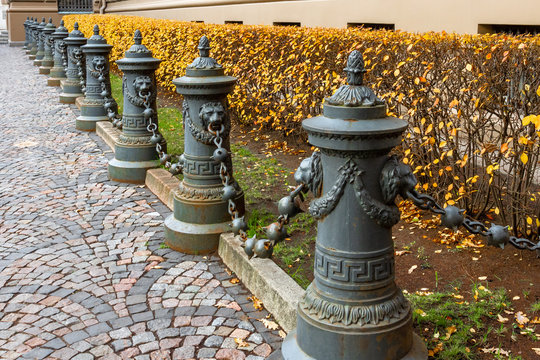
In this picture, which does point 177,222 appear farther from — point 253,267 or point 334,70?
point 334,70

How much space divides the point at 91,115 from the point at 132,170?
374 centimetres

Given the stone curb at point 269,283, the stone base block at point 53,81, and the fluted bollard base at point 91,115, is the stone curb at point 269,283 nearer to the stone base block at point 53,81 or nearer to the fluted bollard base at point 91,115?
the fluted bollard base at point 91,115

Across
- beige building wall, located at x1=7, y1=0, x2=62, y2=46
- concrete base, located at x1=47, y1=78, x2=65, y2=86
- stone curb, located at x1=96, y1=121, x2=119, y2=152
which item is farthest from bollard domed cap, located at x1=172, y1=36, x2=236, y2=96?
beige building wall, located at x1=7, y1=0, x2=62, y2=46

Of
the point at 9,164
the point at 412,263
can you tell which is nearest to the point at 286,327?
the point at 412,263

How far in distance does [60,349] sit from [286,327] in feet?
4.37

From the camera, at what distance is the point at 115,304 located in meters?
4.18

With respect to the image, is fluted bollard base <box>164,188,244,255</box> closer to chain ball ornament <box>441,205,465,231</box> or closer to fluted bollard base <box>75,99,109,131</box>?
chain ball ornament <box>441,205,465,231</box>

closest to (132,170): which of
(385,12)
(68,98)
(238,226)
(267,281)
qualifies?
(238,226)

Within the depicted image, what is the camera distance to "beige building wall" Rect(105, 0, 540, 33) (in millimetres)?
7848

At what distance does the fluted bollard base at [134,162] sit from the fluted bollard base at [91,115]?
340 cm

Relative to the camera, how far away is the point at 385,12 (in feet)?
33.8

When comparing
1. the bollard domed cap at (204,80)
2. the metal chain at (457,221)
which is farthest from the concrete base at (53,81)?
the metal chain at (457,221)

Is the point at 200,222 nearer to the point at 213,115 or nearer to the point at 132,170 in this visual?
the point at 213,115

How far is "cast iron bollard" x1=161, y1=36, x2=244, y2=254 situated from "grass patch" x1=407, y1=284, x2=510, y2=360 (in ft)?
5.91
